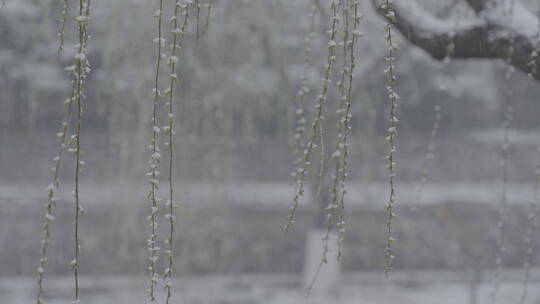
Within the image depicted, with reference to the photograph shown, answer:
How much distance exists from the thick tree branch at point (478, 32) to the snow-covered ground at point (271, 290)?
382 centimetres

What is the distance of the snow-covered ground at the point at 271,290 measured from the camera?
5.85m

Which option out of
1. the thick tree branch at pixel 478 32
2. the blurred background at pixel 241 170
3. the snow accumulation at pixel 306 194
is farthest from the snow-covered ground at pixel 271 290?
the thick tree branch at pixel 478 32

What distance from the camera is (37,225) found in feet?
28.3

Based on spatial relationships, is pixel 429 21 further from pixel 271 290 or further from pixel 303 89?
pixel 271 290

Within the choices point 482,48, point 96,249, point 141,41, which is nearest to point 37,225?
point 96,249

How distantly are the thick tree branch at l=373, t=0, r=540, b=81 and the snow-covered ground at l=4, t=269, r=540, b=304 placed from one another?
3.82m

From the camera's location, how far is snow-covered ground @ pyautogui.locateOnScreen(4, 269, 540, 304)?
585 centimetres

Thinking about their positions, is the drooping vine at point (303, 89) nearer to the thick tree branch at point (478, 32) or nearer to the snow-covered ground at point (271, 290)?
the thick tree branch at point (478, 32)

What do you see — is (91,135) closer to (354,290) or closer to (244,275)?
(244,275)

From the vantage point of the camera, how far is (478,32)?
2176 mm

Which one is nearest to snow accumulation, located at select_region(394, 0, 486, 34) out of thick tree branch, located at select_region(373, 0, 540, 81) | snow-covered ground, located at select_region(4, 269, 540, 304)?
thick tree branch, located at select_region(373, 0, 540, 81)

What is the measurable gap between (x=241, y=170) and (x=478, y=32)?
11201mm

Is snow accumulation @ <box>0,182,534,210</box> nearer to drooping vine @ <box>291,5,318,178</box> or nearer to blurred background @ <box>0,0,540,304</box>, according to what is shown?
blurred background @ <box>0,0,540,304</box>

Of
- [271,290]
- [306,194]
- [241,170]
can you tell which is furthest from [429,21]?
[241,170]
